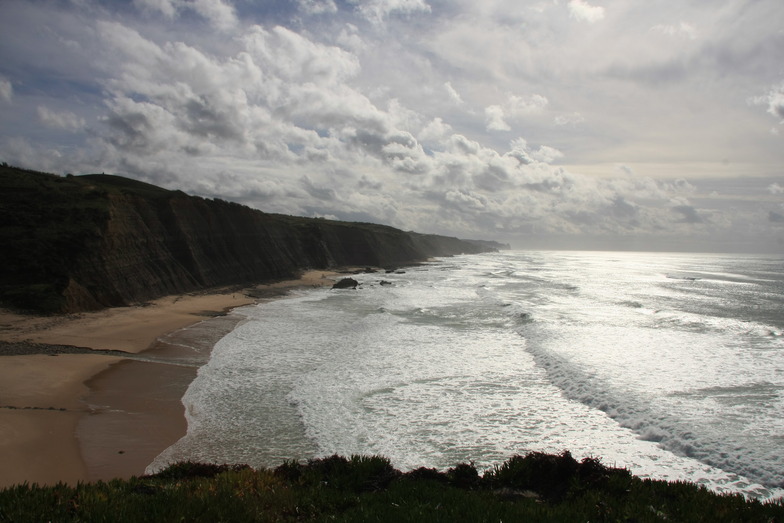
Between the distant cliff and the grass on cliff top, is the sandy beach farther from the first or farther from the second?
the distant cliff

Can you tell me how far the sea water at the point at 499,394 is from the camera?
33.5 feet

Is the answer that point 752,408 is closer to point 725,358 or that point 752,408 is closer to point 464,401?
point 725,358

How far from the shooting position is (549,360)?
18.8 metres

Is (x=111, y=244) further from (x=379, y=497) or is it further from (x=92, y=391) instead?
(x=379, y=497)

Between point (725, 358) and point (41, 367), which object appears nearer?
point (41, 367)

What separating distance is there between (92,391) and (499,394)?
12900 mm

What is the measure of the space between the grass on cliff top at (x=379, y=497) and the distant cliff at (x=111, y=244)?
23.8 metres

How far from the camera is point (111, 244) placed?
31000 millimetres

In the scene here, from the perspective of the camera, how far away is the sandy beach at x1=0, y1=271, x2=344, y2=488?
9.26 meters

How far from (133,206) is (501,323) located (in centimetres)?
3158

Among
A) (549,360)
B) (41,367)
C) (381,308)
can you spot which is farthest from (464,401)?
(381,308)

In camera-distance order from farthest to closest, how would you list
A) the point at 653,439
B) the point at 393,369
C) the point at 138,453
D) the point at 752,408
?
1. the point at 393,369
2. the point at 752,408
3. the point at 653,439
4. the point at 138,453

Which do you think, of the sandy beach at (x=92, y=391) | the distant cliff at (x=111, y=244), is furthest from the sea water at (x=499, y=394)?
the distant cliff at (x=111, y=244)

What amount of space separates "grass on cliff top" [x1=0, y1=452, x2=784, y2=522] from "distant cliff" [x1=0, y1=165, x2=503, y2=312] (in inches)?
939
